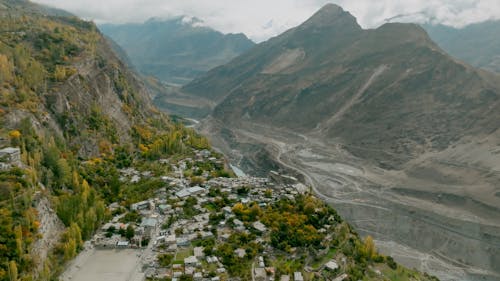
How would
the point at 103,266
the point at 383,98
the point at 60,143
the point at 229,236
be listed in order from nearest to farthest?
the point at 103,266 → the point at 229,236 → the point at 60,143 → the point at 383,98

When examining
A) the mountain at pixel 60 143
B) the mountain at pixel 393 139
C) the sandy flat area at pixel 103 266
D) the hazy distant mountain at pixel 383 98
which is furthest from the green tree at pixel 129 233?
the hazy distant mountain at pixel 383 98

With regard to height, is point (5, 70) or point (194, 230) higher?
point (5, 70)

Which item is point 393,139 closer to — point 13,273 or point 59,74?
point 59,74

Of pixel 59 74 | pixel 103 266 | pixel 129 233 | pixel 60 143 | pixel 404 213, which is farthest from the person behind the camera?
pixel 404 213

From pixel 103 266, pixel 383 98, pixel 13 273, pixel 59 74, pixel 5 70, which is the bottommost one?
pixel 103 266

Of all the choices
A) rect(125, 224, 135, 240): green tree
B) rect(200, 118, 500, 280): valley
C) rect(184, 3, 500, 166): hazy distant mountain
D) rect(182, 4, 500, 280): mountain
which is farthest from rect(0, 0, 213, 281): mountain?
rect(184, 3, 500, 166): hazy distant mountain

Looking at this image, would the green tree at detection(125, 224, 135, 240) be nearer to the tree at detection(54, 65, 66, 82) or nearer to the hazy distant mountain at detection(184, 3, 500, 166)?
the tree at detection(54, 65, 66, 82)

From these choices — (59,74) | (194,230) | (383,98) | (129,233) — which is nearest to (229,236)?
(194,230)
